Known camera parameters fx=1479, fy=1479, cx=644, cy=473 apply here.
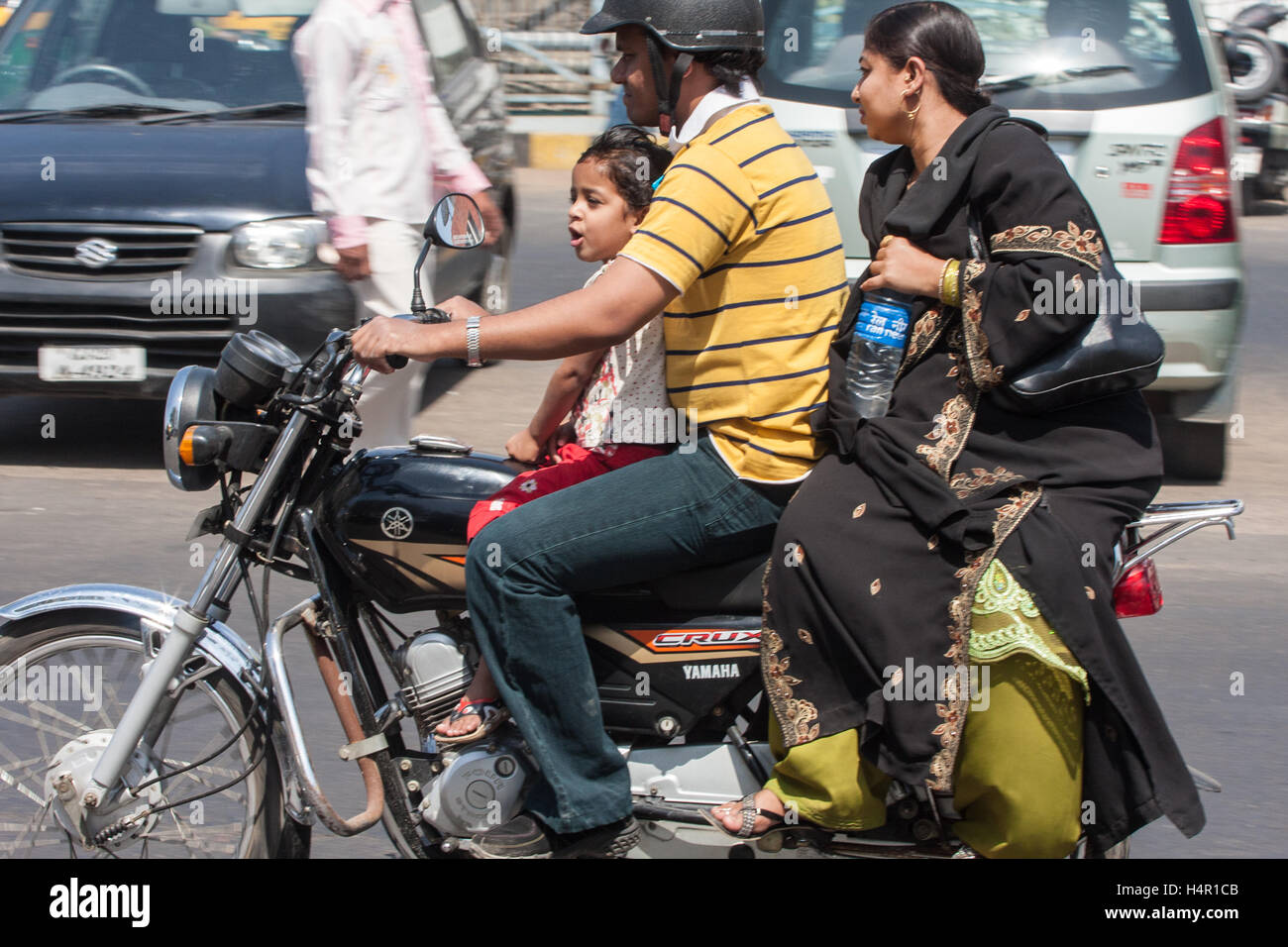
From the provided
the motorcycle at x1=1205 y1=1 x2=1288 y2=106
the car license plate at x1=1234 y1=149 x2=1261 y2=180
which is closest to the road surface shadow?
the car license plate at x1=1234 y1=149 x2=1261 y2=180

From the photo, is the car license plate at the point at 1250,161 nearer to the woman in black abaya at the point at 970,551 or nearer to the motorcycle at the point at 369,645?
the motorcycle at the point at 369,645

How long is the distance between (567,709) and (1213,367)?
12.3ft

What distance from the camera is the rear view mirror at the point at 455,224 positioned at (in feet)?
8.61

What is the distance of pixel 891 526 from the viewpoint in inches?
101

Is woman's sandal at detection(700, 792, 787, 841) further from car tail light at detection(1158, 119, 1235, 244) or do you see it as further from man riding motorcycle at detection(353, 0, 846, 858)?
car tail light at detection(1158, 119, 1235, 244)

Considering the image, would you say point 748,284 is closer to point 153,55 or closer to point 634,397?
point 634,397

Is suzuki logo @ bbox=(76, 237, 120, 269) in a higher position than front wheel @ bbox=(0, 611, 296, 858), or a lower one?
higher

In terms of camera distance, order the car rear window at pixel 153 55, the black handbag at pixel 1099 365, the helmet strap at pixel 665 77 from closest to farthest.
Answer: the black handbag at pixel 1099 365 → the helmet strap at pixel 665 77 → the car rear window at pixel 153 55

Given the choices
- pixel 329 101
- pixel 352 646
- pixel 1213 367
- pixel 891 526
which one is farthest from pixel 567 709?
pixel 1213 367

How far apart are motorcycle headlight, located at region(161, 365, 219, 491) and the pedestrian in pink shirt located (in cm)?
215

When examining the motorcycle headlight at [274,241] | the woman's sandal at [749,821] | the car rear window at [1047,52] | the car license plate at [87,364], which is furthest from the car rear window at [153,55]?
the woman's sandal at [749,821]

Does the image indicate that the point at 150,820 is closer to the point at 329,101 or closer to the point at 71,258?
the point at 329,101

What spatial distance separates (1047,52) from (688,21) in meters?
3.48

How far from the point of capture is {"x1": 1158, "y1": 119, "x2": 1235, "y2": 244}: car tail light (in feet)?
17.6
